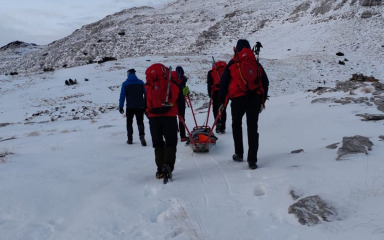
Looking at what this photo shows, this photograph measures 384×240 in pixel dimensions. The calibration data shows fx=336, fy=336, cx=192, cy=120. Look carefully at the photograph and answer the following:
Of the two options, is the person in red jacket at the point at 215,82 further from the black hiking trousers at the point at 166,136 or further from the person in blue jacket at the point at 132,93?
the black hiking trousers at the point at 166,136

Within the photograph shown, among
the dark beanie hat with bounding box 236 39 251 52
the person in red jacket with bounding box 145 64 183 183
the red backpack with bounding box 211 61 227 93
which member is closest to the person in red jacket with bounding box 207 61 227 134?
the red backpack with bounding box 211 61 227 93

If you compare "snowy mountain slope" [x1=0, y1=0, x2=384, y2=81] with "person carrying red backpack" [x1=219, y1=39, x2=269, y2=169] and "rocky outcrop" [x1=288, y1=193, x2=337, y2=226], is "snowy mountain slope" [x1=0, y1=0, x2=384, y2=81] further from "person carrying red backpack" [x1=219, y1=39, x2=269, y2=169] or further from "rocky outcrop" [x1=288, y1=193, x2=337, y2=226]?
"rocky outcrop" [x1=288, y1=193, x2=337, y2=226]

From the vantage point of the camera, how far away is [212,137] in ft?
24.2

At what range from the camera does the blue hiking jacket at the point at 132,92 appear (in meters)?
8.55

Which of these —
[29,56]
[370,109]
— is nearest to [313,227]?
[370,109]

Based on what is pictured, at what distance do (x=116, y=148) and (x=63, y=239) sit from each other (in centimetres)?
482

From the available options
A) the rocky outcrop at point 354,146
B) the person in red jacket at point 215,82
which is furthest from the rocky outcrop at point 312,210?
the person in red jacket at point 215,82

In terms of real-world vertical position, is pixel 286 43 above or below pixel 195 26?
below

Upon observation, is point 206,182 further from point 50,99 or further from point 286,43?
point 286,43

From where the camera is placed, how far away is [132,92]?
8594mm

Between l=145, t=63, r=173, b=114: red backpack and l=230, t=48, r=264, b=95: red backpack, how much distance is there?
1.13 meters

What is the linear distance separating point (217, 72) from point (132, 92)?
87.6 inches

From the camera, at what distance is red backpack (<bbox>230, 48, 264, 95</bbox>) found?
5305 millimetres

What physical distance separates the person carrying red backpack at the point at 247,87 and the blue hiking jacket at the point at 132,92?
3.33 meters
